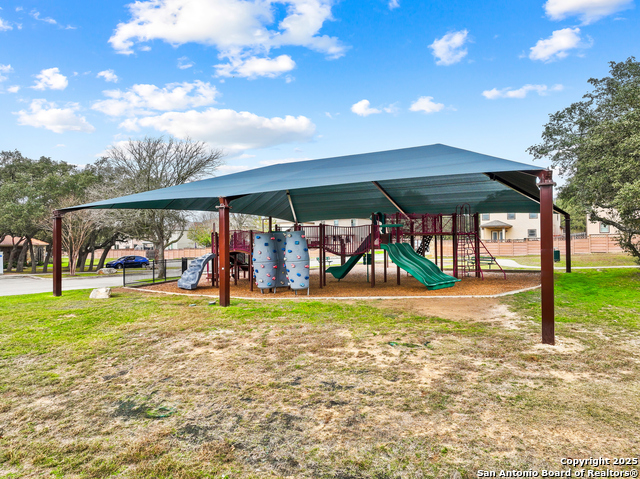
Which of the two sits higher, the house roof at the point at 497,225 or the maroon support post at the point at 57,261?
the house roof at the point at 497,225

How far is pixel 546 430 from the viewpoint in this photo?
10.1ft

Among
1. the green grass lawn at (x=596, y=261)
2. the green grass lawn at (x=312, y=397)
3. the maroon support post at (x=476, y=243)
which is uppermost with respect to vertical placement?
the maroon support post at (x=476, y=243)

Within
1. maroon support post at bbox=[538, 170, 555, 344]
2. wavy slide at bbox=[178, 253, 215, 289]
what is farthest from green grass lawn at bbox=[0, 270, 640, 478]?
wavy slide at bbox=[178, 253, 215, 289]

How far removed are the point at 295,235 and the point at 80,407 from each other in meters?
8.42

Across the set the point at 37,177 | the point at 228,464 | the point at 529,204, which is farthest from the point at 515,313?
the point at 37,177

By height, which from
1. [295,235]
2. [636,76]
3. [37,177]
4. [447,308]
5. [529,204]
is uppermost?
[636,76]

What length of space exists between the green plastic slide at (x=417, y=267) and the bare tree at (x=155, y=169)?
12943 millimetres

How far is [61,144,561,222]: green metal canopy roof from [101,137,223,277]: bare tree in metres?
6.02

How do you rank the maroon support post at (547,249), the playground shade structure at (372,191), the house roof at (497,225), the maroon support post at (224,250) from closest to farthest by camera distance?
1. the maroon support post at (547,249)
2. the playground shade structure at (372,191)
3. the maroon support post at (224,250)
4. the house roof at (497,225)

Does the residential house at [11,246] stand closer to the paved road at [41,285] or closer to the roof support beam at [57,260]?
the paved road at [41,285]

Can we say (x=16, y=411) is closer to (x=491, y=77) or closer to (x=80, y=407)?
(x=80, y=407)

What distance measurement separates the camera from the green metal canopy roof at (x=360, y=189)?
29.5 feet

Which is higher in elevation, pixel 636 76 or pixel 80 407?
pixel 636 76

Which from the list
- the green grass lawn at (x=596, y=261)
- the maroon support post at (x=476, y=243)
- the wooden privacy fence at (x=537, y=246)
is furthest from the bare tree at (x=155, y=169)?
the wooden privacy fence at (x=537, y=246)
